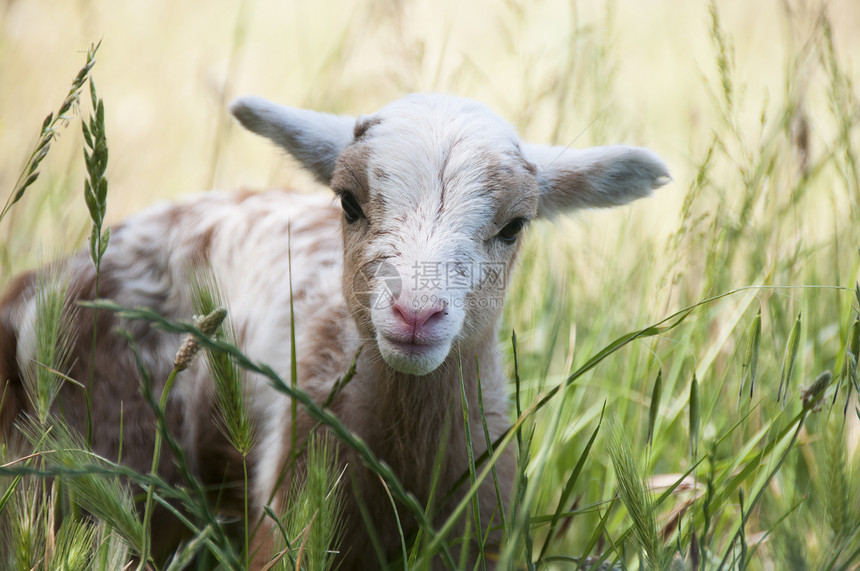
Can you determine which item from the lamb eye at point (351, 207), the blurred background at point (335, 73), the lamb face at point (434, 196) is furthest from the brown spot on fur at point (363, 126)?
the blurred background at point (335, 73)

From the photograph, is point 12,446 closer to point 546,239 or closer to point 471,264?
point 471,264

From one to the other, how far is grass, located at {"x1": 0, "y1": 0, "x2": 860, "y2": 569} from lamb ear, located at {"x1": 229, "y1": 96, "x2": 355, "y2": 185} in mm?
773

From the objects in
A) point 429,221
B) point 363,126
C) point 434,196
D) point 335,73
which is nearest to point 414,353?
point 429,221

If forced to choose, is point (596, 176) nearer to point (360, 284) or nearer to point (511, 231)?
point (511, 231)

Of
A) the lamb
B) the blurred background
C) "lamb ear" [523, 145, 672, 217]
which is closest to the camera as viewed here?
the lamb

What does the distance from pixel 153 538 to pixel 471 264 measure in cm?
192

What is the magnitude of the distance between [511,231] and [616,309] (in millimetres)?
1411

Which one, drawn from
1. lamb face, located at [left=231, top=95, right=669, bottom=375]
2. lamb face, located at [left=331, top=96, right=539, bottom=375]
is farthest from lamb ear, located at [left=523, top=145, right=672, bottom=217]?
lamb face, located at [left=331, top=96, right=539, bottom=375]

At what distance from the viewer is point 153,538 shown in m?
3.21

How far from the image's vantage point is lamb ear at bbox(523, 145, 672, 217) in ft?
9.51

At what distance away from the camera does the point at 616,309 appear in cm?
391

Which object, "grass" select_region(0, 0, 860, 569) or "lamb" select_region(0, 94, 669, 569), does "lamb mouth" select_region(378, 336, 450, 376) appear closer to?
"lamb" select_region(0, 94, 669, 569)

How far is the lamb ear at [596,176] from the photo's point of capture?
114 inches

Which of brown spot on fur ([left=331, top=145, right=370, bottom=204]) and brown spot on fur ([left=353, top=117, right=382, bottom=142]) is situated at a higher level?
brown spot on fur ([left=353, top=117, right=382, bottom=142])
